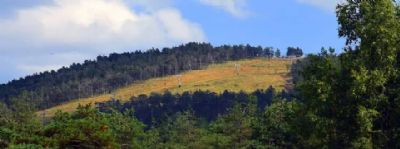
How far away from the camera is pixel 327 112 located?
1619 inches

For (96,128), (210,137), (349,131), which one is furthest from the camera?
(210,137)

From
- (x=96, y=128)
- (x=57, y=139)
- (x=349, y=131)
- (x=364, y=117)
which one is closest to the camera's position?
(x=364, y=117)

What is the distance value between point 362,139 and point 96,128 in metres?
22.4

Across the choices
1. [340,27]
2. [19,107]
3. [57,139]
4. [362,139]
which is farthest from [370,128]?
[19,107]

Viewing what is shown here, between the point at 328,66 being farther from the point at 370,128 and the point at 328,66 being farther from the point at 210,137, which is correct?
the point at 210,137

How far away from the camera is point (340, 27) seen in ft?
135

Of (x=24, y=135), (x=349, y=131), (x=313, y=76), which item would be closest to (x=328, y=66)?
(x=313, y=76)

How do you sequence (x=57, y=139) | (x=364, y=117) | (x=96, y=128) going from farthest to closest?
(x=96, y=128), (x=57, y=139), (x=364, y=117)

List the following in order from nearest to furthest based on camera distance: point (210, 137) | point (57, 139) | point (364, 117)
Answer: point (364, 117) → point (57, 139) → point (210, 137)

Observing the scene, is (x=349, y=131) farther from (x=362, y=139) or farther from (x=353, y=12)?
(x=353, y=12)

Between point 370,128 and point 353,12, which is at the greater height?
point 353,12

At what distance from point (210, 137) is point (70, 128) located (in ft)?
220

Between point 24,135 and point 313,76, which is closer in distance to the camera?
point 313,76

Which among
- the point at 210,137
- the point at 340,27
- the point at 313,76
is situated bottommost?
the point at 210,137
